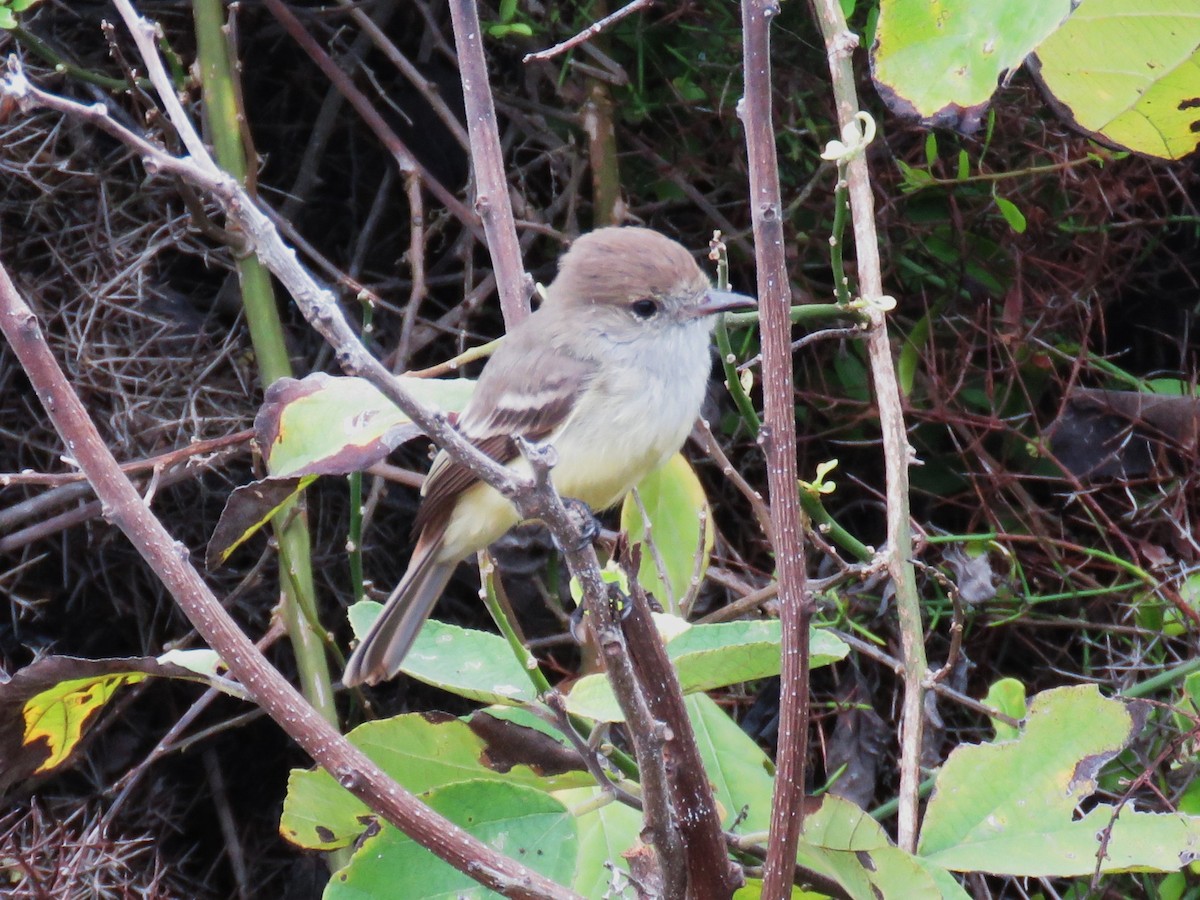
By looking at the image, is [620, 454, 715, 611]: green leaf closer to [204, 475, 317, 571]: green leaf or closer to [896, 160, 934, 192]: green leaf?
[204, 475, 317, 571]: green leaf

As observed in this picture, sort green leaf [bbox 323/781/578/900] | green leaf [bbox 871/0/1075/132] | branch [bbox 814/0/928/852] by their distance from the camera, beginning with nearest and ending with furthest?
green leaf [bbox 871/0/1075/132], green leaf [bbox 323/781/578/900], branch [bbox 814/0/928/852]

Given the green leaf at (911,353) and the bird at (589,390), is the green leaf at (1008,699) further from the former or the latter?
A: the green leaf at (911,353)

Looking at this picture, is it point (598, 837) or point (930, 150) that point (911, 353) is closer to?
point (930, 150)

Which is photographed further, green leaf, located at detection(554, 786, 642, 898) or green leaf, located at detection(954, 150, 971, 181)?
green leaf, located at detection(954, 150, 971, 181)

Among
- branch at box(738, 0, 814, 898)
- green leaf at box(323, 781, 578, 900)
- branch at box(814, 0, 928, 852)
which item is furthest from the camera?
branch at box(814, 0, 928, 852)

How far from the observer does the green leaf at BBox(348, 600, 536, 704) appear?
7.22 feet

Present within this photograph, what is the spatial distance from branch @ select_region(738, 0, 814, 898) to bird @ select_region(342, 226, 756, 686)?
1029 mm

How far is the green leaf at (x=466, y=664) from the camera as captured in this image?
2.20 metres

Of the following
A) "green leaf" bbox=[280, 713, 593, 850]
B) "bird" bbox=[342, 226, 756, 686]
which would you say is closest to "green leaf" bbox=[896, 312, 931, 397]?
"bird" bbox=[342, 226, 756, 686]

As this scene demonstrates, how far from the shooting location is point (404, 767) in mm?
2256

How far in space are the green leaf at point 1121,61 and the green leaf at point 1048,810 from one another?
0.88m

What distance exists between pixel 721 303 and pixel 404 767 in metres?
1.08

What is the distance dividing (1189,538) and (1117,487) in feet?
1.29

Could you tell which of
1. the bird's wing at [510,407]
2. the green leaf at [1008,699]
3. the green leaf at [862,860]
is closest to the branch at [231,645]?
the green leaf at [862,860]
